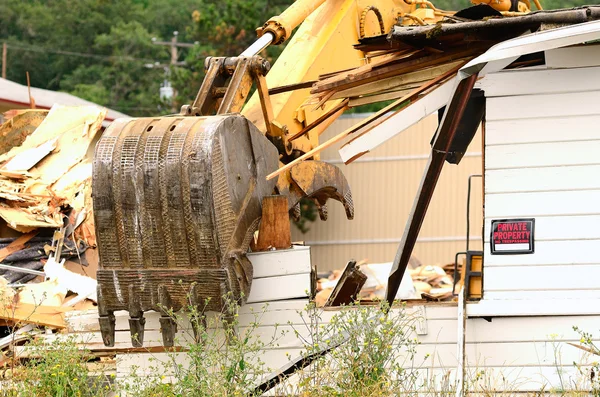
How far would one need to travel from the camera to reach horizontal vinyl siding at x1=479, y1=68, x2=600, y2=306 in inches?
321

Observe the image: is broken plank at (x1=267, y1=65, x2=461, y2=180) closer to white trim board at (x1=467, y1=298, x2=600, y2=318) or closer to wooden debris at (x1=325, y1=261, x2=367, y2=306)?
white trim board at (x1=467, y1=298, x2=600, y2=318)

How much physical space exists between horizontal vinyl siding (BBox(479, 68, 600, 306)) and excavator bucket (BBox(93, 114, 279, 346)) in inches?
75.5

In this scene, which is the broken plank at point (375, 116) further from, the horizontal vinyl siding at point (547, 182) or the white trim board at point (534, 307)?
the white trim board at point (534, 307)

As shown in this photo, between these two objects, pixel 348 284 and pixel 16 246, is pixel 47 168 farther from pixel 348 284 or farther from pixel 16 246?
pixel 348 284

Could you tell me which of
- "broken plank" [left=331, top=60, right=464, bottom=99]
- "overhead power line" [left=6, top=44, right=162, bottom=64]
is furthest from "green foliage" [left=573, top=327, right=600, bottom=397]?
"overhead power line" [left=6, top=44, right=162, bottom=64]

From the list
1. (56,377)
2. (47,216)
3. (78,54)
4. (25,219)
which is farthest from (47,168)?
(78,54)

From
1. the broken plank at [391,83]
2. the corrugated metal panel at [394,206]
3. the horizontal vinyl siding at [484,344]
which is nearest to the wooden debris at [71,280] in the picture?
the horizontal vinyl siding at [484,344]

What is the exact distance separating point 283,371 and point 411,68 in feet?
8.44

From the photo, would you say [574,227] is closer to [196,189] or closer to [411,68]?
[411,68]

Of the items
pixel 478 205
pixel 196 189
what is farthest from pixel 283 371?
pixel 478 205

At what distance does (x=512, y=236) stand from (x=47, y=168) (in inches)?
282

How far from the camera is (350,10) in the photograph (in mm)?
10164

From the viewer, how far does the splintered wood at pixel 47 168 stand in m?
12.6

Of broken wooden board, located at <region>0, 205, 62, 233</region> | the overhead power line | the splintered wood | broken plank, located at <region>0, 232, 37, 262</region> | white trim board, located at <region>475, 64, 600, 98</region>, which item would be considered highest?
the overhead power line
